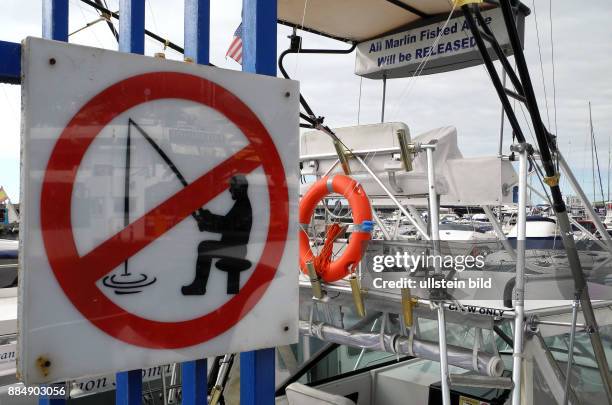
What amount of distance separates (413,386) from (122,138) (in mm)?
4481

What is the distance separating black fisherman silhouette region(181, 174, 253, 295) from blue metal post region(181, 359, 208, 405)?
0.68ft

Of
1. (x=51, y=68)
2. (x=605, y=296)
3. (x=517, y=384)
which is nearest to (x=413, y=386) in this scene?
(x=605, y=296)

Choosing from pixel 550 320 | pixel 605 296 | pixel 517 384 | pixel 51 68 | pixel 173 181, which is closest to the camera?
pixel 51 68

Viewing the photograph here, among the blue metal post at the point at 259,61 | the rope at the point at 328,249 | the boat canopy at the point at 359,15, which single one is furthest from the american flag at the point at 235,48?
the blue metal post at the point at 259,61

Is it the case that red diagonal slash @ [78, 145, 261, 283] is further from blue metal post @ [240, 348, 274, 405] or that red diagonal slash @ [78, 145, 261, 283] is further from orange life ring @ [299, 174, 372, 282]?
orange life ring @ [299, 174, 372, 282]

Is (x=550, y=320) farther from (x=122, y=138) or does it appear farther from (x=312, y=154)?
(x=122, y=138)

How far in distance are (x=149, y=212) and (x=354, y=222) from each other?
2.82 m

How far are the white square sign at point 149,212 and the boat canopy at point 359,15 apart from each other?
3.89 metres

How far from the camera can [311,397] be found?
401 cm

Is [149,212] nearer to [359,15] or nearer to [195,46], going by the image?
[195,46]

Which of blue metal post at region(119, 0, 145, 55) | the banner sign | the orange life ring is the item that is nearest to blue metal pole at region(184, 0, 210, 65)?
blue metal post at region(119, 0, 145, 55)

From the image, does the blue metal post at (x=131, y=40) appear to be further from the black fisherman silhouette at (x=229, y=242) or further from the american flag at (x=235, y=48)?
the american flag at (x=235, y=48)

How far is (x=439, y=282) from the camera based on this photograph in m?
3.19

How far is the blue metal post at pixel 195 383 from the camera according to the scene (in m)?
1.29
